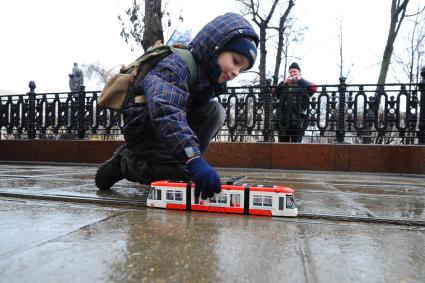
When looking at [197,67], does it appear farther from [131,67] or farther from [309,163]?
[309,163]

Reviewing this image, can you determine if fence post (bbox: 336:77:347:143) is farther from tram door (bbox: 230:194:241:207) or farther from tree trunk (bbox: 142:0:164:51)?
tram door (bbox: 230:194:241:207)

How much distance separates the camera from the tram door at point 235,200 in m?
1.94

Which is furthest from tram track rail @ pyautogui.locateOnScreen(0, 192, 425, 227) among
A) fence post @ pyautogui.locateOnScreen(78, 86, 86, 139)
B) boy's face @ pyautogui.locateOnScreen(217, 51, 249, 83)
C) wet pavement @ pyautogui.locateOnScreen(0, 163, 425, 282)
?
fence post @ pyautogui.locateOnScreen(78, 86, 86, 139)

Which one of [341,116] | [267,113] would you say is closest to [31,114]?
[267,113]

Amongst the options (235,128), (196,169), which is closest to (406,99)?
(235,128)

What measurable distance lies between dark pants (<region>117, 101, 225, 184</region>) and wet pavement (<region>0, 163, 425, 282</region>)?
35 centimetres

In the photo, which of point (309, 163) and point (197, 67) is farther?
point (309, 163)

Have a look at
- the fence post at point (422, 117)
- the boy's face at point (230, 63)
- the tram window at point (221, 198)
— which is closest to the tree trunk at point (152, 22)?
the fence post at point (422, 117)

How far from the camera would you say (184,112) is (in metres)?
1.97

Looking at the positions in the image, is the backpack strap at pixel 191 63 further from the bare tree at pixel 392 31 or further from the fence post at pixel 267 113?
the bare tree at pixel 392 31

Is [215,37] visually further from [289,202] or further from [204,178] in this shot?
[289,202]

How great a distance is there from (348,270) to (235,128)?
5641mm

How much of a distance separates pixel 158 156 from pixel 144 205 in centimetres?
49

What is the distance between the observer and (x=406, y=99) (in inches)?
241
